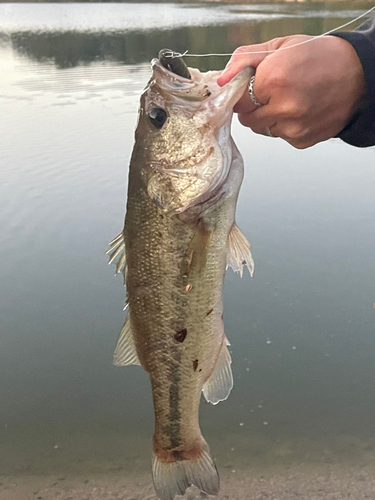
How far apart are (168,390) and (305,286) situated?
10.7 ft

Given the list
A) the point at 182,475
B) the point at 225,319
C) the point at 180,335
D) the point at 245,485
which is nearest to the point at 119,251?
the point at 180,335

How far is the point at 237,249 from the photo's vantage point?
174 centimetres

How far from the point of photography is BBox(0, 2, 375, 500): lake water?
Result: 3541 mm

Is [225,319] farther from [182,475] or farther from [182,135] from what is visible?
[182,135]

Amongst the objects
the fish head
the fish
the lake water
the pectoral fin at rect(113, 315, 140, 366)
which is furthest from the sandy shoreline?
the fish head

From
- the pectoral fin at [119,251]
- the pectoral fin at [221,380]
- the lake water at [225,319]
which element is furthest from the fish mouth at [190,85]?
the lake water at [225,319]

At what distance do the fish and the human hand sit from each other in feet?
0.31

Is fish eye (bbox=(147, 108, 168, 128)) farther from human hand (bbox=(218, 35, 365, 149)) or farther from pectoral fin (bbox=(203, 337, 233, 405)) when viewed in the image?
pectoral fin (bbox=(203, 337, 233, 405))

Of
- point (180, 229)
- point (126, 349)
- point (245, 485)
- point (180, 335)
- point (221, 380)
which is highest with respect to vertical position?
point (180, 229)

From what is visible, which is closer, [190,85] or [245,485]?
[190,85]

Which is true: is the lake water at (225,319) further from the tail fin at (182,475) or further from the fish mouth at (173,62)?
the fish mouth at (173,62)

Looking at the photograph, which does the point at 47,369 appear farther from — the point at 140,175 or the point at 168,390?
the point at 140,175

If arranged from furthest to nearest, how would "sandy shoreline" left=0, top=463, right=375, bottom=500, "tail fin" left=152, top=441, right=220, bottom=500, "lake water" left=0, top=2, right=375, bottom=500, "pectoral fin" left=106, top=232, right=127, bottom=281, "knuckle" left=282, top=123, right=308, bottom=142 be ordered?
"lake water" left=0, top=2, right=375, bottom=500, "sandy shoreline" left=0, top=463, right=375, bottom=500, "tail fin" left=152, top=441, right=220, bottom=500, "pectoral fin" left=106, top=232, right=127, bottom=281, "knuckle" left=282, top=123, right=308, bottom=142

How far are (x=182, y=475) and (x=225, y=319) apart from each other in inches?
101
